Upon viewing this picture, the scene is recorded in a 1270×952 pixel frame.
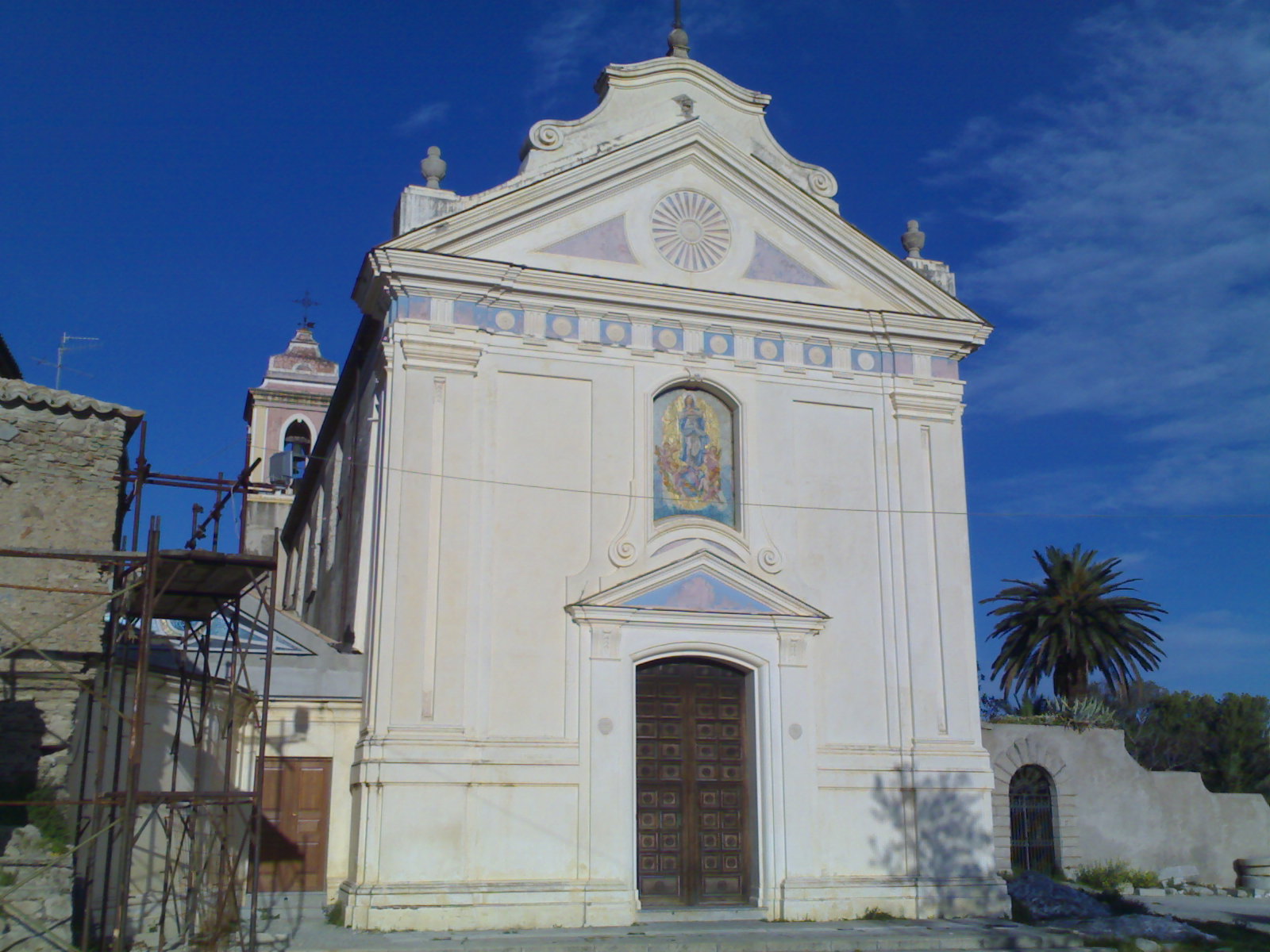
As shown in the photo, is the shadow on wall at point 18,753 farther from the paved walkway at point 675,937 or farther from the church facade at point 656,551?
the church facade at point 656,551

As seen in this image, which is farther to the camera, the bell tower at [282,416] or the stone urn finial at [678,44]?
the bell tower at [282,416]

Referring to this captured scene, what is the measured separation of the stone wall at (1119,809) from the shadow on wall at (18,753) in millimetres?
17607

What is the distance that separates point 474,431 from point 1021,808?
46.3 feet

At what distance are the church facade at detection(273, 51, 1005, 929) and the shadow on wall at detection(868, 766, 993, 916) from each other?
4cm

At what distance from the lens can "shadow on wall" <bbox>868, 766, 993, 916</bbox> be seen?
18.1 m

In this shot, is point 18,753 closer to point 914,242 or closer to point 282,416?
point 914,242

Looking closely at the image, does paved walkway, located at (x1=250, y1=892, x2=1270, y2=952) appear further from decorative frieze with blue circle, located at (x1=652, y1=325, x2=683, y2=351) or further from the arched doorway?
decorative frieze with blue circle, located at (x1=652, y1=325, x2=683, y2=351)

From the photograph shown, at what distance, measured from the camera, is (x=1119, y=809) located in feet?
83.1

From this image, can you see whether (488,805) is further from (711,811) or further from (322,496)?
(322,496)

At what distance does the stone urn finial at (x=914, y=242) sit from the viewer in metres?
21.3

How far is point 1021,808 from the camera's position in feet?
82.5

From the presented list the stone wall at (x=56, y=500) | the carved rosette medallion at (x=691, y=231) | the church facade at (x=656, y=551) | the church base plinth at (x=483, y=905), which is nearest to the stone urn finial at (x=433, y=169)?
the church facade at (x=656, y=551)

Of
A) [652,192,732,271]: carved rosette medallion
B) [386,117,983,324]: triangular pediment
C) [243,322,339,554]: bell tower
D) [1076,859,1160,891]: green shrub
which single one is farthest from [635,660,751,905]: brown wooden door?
[243,322,339,554]: bell tower

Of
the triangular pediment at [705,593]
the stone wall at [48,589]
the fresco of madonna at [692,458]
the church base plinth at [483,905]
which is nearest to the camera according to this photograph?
the stone wall at [48,589]
